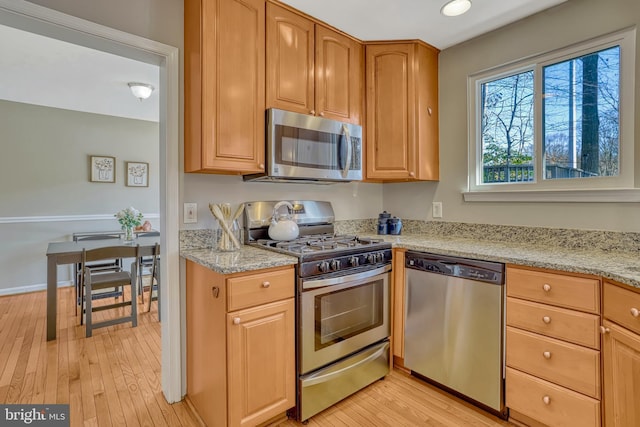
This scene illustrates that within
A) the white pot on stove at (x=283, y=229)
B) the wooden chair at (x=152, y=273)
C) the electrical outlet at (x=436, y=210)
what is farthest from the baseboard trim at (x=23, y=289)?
the electrical outlet at (x=436, y=210)

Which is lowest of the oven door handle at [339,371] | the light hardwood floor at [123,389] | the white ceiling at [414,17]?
the light hardwood floor at [123,389]

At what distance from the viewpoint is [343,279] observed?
71.3 inches

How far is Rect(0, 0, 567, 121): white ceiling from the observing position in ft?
6.51

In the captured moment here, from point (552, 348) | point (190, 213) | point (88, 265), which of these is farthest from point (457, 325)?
point (88, 265)

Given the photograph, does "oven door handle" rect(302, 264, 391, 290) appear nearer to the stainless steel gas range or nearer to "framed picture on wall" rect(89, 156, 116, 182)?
the stainless steel gas range

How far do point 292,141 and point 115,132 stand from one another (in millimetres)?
3847

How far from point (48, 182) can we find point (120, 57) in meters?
2.40

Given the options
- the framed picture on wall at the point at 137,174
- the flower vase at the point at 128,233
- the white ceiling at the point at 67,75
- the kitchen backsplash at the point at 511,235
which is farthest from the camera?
the framed picture on wall at the point at 137,174

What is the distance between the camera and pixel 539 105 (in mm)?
2113

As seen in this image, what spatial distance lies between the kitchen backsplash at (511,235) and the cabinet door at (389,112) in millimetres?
509

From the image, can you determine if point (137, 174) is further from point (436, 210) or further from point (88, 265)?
point (436, 210)

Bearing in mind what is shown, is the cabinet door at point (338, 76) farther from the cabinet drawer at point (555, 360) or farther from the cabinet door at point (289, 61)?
the cabinet drawer at point (555, 360)

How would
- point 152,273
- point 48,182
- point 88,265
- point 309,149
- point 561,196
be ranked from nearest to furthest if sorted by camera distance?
point 561,196
point 309,149
point 152,273
point 88,265
point 48,182

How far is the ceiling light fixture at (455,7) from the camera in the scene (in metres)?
1.91
